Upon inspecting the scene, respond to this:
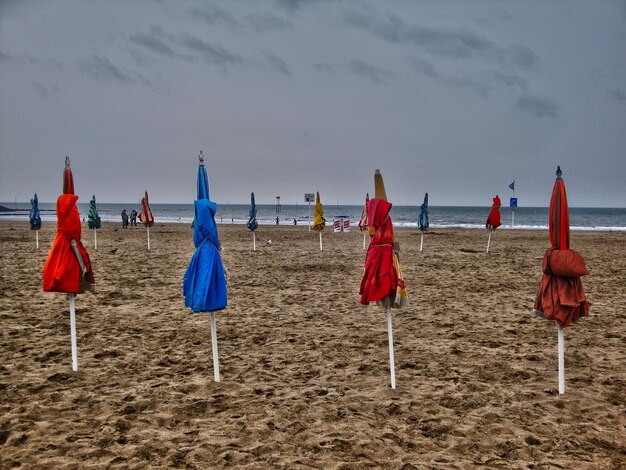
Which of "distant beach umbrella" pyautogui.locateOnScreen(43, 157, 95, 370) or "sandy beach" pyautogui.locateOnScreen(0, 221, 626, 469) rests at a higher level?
"distant beach umbrella" pyautogui.locateOnScreen(43, 157, 95, 370)

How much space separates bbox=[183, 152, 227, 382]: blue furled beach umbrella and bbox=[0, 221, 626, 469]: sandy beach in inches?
45.6

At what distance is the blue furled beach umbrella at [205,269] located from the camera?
493 centimetres

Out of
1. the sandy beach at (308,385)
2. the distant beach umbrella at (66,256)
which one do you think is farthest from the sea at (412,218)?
the distant beach umbrella at (66,256)

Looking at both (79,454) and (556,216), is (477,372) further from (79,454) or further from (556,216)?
(79,454)

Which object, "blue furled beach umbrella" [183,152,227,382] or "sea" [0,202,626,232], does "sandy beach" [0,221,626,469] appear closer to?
"blue furled beach umbrella" [183,152,227,382]

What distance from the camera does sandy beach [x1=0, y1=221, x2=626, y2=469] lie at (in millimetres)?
3848

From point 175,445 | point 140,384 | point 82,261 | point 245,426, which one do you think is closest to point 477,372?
point 245,426

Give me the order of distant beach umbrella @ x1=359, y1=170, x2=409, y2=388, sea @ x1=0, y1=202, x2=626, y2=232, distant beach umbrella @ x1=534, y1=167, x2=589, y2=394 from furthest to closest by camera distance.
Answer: sea @ x1=0, y1=202, x2=626, y2=232 < distant beach umbrella @ x1=359, y1=170, x2=409, y2=388 < distant beach umbrella @ x1=534, y1=167, x2=589, y2=394

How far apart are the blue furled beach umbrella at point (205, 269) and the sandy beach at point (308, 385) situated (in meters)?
1.16

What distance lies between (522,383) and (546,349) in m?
1.65

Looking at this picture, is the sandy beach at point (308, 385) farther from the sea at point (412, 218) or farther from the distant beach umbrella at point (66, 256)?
the sea at point (412, 218)

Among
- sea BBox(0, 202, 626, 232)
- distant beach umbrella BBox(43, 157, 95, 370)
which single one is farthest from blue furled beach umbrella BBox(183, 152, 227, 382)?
sea BBox(0, 202, 626, 232)

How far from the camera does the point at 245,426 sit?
170 inches

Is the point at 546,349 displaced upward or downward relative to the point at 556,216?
downward
